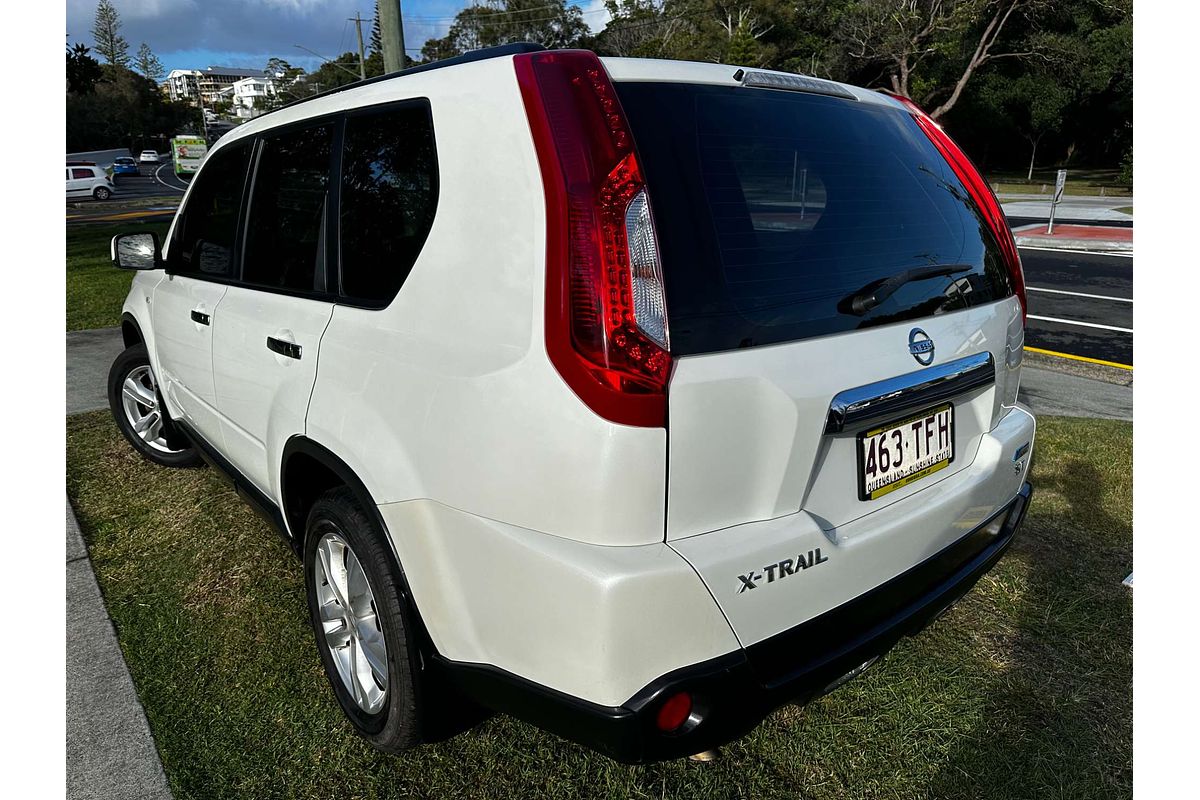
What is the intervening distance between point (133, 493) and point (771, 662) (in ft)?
12.4

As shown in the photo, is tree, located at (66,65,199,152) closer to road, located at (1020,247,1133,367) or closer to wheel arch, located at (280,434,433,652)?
road, located at (1020,247,1133,367)

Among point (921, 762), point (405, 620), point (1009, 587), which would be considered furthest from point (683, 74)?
point (1009, 587)

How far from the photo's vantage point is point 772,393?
164cm

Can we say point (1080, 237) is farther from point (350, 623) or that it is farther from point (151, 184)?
point (151, 184)

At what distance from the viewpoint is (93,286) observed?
10.8 meters

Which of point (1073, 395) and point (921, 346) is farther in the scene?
point (1073, 395)

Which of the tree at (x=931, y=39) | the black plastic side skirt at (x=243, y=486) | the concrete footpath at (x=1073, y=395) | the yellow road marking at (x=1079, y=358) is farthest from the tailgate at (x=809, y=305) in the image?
the tree at (x=931, y=39)

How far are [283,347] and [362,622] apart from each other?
0.87m

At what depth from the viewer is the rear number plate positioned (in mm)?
1861

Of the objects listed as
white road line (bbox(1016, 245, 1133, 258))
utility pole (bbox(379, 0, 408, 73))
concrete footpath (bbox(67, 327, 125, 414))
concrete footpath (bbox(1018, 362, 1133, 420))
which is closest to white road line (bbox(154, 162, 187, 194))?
concrete footpath (bbox(67, 327, 125, 414))

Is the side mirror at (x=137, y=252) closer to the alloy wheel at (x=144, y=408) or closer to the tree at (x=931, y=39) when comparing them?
the alloy wheel at (x=144, y=408)

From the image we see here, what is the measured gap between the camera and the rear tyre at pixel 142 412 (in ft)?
14.4

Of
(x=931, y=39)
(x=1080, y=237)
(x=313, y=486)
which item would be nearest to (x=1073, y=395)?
(x=313, y=486)

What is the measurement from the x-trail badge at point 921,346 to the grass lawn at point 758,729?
1.20 metres
